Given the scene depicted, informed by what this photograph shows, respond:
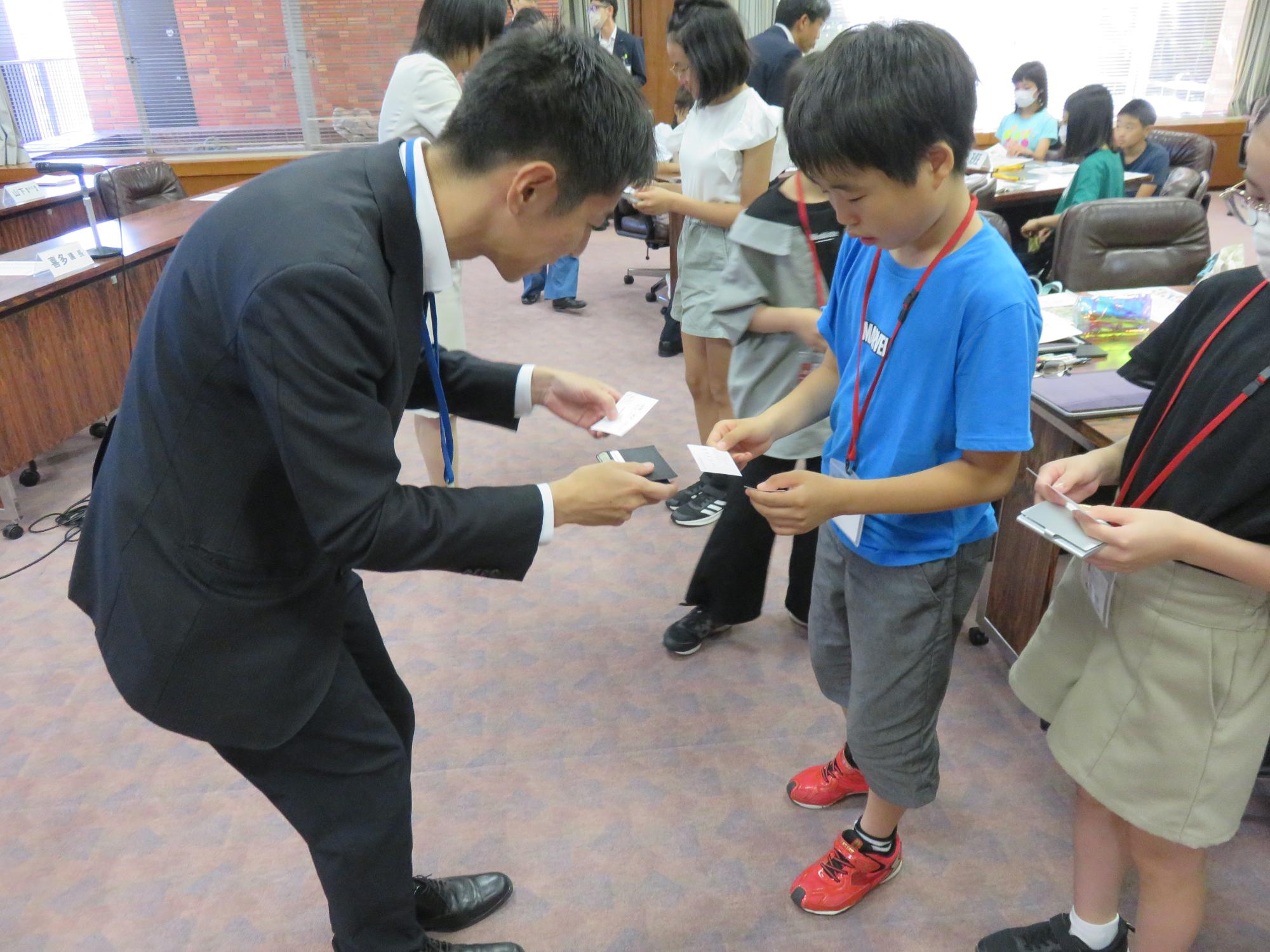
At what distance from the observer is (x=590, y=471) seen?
1.18m

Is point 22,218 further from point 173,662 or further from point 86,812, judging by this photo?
point 173,662

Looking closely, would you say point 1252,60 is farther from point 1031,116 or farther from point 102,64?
point 102,64

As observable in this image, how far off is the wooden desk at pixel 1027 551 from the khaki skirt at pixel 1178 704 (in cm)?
71

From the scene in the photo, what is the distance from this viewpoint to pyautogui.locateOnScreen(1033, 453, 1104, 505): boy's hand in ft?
4.06

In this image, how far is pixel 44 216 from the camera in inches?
190

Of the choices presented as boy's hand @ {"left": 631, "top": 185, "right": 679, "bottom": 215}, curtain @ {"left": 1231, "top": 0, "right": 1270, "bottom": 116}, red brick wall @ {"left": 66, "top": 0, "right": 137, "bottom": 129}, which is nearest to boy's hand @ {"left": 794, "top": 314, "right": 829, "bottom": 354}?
boy's hand @ {"left": 631, "top": 185, "right": 679, "bottom": 215}

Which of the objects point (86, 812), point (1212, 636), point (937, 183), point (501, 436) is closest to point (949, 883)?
point (1212, 636)

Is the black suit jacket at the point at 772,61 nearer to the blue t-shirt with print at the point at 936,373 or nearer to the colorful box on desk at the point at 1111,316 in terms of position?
the colorful box on desk at the point at 1111,316

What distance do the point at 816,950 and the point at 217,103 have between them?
303 inches

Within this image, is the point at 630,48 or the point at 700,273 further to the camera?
the point at 630,48

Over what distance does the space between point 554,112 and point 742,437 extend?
67cm

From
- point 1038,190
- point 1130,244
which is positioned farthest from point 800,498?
point 1038,190

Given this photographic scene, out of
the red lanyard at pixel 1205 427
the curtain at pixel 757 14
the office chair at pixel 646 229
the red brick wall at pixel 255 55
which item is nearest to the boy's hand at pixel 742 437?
the red lanyard at pixel 1205 427

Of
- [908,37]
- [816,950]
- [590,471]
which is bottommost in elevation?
[816,950]
